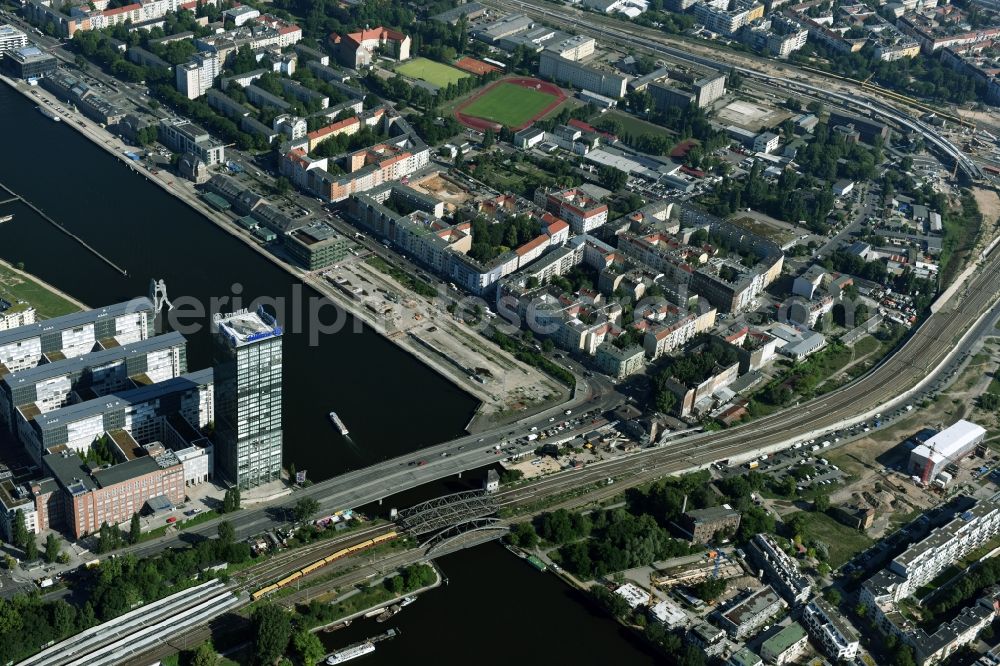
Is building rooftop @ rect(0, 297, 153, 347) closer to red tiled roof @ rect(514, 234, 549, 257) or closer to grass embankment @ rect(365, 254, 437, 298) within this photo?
grass embankment @ rect(365, 254, 437, 298)

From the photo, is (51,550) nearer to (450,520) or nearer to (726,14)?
(450,520)

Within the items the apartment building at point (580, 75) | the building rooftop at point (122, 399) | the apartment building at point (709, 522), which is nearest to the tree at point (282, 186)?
the building rooftop at point (122, 399)

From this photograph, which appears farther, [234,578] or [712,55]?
[712,55]

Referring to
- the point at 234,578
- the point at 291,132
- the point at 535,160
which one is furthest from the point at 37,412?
the point at 535,160

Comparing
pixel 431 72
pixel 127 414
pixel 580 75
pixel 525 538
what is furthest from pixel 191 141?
pixel 525 538

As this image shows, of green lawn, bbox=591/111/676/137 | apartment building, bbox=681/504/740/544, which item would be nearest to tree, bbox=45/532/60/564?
apartment building, bbox=681/504/740/544

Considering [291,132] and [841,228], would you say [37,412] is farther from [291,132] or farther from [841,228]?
[841,228]

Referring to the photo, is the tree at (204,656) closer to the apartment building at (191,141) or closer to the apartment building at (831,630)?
the apartment building at (831,630)
